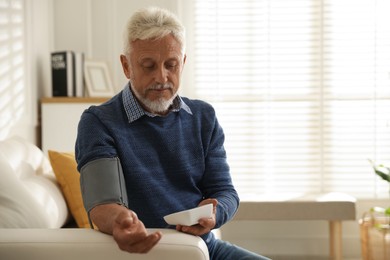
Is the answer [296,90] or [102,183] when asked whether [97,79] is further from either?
[102,183]

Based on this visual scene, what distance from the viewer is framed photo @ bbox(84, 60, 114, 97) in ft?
14.1

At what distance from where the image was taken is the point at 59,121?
413cm

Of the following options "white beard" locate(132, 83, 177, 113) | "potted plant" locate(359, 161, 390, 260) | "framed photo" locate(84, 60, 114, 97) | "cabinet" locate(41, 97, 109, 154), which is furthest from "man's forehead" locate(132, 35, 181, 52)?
"potted plant" locate(359, 161, 390, 260)

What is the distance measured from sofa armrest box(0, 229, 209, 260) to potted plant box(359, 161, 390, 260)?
248cm

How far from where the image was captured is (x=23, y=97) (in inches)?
149

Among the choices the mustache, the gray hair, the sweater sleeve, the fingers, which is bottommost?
the fingers

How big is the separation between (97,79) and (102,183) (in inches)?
102

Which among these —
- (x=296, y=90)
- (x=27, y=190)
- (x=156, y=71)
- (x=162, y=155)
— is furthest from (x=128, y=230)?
(x=296, y=90)

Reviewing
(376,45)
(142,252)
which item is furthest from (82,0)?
(142,252)

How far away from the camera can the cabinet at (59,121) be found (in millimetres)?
4121

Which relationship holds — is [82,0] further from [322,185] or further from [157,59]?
[157,59]

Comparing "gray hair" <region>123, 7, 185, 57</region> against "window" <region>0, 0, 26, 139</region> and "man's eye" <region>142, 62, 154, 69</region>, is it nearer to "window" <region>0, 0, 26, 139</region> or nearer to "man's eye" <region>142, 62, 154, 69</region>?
"man's eye" <region>142, 62, 154, 69</region>

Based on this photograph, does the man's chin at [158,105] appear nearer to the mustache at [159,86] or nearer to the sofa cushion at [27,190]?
the mustache at [159,86]

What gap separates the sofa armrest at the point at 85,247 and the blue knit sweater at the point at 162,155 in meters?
0.17
